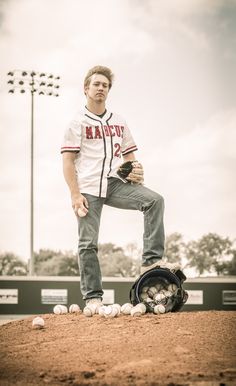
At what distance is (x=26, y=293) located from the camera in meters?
12.8

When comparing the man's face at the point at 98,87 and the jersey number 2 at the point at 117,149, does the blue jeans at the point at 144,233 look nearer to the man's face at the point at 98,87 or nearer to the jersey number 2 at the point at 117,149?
the jersey number 2 at the point at 117,149

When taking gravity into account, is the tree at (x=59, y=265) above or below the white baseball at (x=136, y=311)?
below

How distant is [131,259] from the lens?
150 ft

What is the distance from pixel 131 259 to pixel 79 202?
136ft

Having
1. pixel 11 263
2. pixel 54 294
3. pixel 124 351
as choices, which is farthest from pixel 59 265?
pixel 124 351

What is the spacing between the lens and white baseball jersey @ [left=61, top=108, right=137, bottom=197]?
4.86 metres

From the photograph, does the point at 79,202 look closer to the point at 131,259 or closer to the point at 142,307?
the point at 142,307

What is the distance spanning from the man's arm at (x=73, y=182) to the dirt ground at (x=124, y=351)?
96cm

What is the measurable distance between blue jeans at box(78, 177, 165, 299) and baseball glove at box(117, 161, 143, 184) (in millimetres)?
75

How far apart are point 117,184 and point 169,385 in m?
2.44

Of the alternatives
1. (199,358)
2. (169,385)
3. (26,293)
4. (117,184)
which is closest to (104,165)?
(117,184)

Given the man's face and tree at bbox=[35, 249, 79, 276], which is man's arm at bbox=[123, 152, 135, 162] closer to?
the man's face

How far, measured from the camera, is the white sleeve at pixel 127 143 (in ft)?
17.2

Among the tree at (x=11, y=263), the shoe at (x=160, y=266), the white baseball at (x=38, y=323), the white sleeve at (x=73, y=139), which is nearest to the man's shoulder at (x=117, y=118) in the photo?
the white sleeve at (x=73, y=139)
